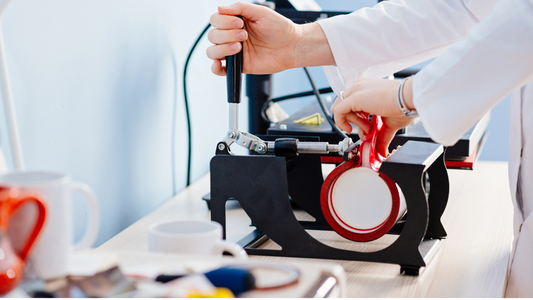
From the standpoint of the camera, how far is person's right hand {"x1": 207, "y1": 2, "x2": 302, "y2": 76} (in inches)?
33.8

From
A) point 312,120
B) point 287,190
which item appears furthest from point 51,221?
point 312,120

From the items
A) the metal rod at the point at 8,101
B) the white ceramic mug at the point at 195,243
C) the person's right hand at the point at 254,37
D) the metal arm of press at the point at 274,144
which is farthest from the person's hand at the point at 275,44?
the white ceramic mug at the point at 195,243

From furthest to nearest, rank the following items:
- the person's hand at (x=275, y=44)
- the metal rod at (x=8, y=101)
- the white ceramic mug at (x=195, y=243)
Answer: the person's hand at (x=275, y=44), the metal rod at (x=8, y=101), the white ceramic mug at (x=195, y=243)

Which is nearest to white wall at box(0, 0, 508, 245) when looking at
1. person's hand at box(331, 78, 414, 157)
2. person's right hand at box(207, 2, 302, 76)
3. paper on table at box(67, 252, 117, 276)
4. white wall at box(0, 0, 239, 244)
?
white wall at box(0, 0, 239, 244)

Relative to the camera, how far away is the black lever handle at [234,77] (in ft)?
2.69

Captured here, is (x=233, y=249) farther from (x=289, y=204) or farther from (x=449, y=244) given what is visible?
(x=449, y=244)

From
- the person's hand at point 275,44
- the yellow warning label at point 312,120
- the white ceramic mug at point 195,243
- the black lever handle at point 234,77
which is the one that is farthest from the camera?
the yellow warning label at point 312,120

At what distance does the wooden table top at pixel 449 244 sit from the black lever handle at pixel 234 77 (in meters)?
0.24

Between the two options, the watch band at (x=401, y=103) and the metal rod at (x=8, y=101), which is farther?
the watch band at (x=401, y=103)

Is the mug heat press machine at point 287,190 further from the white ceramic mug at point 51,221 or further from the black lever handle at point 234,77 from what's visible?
the white ceramic mug at point 51,221

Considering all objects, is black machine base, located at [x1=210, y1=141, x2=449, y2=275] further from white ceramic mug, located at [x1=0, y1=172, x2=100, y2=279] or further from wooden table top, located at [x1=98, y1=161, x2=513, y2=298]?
white ceramic mug, located at [x1=0, y1=172, x2=100, y2=279]

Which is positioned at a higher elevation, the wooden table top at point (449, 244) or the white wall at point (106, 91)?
the white wall at point (106, 91)

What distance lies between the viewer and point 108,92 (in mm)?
904

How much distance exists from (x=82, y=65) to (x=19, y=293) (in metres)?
0.52
